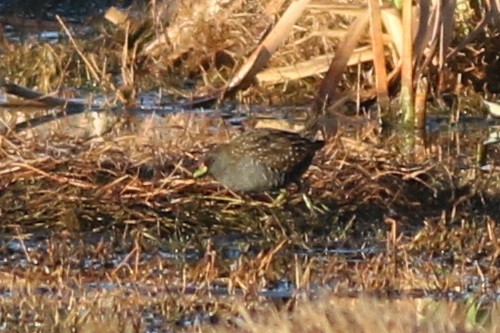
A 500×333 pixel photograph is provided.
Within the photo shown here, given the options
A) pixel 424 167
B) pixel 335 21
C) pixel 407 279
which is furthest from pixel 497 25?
pixel 407 279

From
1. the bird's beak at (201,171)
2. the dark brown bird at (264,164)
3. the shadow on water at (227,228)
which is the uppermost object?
the dark brown bird at (264,164)

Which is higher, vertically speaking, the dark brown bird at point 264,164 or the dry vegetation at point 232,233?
the dark brown bird at point 264,164

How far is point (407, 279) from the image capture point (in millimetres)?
6668

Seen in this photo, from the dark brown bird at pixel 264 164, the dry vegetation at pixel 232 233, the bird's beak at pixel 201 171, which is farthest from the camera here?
the bird's beak at pixel 201 171

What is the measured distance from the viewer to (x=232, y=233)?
7578 mm

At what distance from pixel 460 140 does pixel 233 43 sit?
2.35 metres

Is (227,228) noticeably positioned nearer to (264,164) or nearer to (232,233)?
(232,233)

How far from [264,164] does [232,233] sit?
1.19 ft

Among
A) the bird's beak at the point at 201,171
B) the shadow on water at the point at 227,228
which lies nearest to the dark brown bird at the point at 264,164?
the bird's beak at the point at 201,171

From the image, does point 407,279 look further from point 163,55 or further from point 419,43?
point 163,55

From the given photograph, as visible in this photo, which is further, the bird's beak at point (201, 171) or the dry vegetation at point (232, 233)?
the bird's beak at point (201, 171)

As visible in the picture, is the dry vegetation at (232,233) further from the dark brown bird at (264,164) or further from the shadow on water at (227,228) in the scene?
the dark brown bird at (264,164)

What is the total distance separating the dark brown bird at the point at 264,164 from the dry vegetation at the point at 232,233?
16 cm

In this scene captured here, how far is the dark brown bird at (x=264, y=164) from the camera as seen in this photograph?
25.3ft
